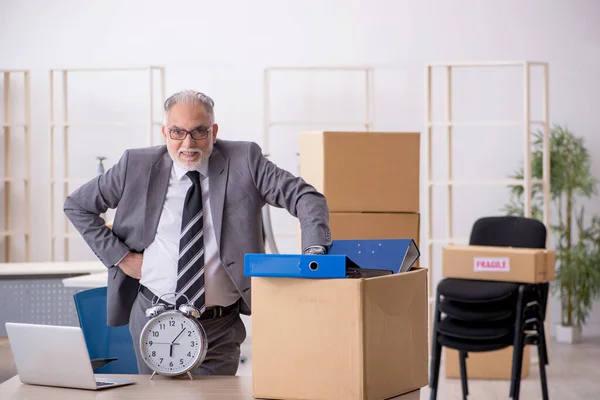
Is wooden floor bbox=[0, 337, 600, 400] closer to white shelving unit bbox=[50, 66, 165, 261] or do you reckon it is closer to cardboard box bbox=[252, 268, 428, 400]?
white shelving unit bbox=[50, 66, 165, 261]

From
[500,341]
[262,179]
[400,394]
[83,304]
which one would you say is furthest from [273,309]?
[500,341]

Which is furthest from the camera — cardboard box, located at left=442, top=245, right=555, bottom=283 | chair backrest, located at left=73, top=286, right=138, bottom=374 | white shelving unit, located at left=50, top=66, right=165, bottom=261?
white shelving unit, located at left=50, top=66, right=165, bottom=261

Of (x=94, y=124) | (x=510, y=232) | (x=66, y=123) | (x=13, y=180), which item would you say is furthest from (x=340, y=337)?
(x=13, y=180)

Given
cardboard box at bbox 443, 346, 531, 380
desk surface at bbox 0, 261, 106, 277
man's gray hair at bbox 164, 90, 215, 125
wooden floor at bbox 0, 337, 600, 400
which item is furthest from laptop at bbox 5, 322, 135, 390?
cardboard box at bbox 443, 346, 531, 380

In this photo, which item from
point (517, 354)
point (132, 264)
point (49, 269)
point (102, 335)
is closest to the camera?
point (132, 264)

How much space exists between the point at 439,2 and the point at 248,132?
6.35 ft

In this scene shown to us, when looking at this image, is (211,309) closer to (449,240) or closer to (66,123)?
(449,240)

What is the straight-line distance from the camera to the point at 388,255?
2.15m

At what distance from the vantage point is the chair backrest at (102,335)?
→ 2.96m

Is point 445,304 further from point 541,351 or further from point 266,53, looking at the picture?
point 266,53

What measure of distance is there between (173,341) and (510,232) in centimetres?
287

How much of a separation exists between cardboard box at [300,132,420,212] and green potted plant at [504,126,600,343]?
10.5 feet

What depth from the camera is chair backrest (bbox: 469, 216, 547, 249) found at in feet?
15.4

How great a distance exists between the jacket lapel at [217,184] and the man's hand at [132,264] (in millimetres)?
265
